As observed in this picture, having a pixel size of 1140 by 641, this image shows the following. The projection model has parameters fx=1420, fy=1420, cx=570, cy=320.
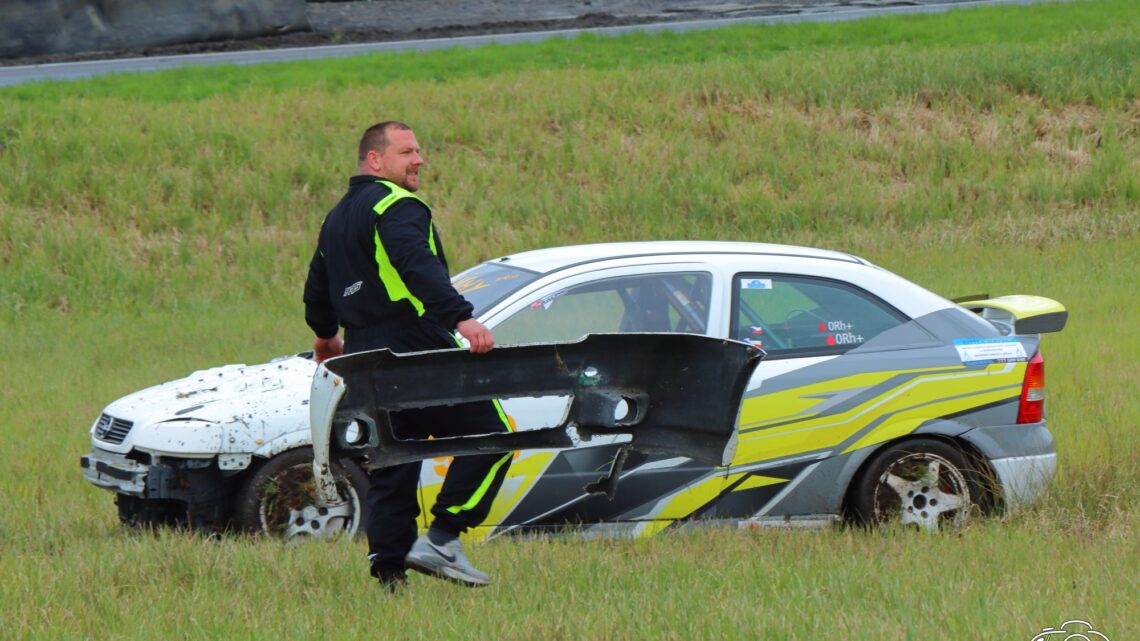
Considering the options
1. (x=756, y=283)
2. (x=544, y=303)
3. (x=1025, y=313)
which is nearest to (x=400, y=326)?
(x=544, y=303)

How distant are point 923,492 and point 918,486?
0.12 feet

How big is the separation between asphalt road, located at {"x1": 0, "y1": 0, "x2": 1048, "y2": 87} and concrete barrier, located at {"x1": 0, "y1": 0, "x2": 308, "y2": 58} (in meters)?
0.71

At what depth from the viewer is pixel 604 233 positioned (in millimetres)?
16375

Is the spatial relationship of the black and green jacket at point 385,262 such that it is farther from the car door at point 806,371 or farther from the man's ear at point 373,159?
the car door at point 806,371

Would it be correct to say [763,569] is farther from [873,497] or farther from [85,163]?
[85,163]

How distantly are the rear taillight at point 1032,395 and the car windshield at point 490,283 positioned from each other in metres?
2.41

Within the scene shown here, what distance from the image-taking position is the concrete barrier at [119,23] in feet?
82.0

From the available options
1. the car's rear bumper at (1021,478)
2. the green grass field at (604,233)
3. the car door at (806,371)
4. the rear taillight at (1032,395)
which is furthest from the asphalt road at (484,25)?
the car's rear bumper at (1021,478)

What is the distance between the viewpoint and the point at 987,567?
17.3 ft

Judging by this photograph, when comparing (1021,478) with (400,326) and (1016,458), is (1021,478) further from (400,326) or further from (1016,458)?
(400,326)

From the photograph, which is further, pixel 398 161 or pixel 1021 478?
pixel 1021 478

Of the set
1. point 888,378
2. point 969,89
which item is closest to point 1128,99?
point 969,89

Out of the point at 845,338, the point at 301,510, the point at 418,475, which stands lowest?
the point at 301,510

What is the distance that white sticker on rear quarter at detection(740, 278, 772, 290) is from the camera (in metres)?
6.71
